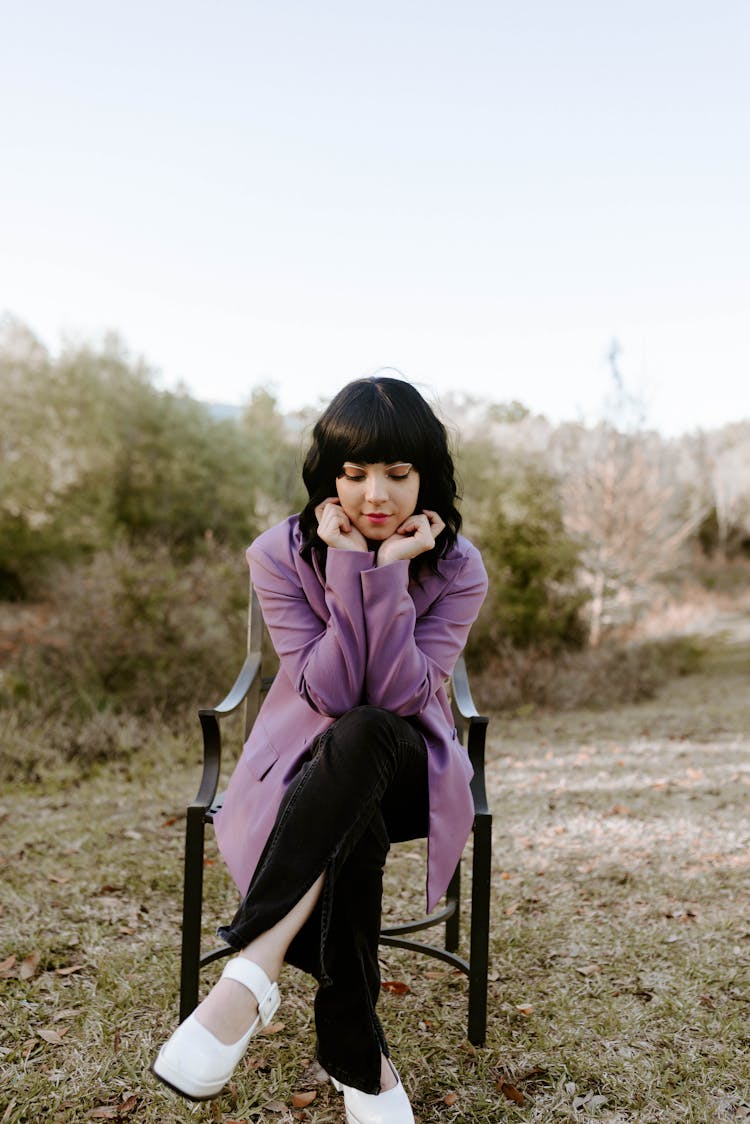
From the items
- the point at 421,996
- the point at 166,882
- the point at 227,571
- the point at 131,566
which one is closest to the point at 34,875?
the point at 166,882

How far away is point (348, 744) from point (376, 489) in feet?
2.12

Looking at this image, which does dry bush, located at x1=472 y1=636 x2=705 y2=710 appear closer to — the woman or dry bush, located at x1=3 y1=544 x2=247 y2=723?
dry bush, located at x1=3 y1=544 x2=247 y2=723

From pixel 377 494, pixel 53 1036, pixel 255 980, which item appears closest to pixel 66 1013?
pixel 53 1036

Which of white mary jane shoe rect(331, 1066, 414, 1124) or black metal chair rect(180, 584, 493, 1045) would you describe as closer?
white mary jane shoe rect(331, 1066, 414, 1124)

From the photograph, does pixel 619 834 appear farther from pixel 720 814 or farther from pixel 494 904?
pixel 494 904

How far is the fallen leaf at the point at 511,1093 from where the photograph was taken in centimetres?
196

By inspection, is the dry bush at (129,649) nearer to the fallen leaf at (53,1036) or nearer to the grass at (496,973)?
the grass at (496,973)

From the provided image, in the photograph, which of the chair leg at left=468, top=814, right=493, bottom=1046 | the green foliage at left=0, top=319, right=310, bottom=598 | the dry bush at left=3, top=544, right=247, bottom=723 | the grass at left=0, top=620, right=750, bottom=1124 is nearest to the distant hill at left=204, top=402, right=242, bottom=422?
the green foliage at left=0, top=319, right=310, bottom=598

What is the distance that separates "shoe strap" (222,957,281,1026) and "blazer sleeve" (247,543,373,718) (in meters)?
0.56

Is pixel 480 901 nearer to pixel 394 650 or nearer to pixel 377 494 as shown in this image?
pixel 394 650

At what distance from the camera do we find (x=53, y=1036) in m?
2.15

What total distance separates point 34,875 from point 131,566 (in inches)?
160

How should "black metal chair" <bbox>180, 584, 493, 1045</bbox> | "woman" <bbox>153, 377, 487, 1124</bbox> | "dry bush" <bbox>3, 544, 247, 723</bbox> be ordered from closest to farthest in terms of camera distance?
"woman" <bbox>153, 377, 487, 1124</bbox> < "black metal chair" <bbox>180, 584, 493, 1045</bbox> < "dry bush" <bbox>3, 544, 247, 723</bbox>

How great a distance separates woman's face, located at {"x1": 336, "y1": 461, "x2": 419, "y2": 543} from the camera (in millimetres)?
2100
